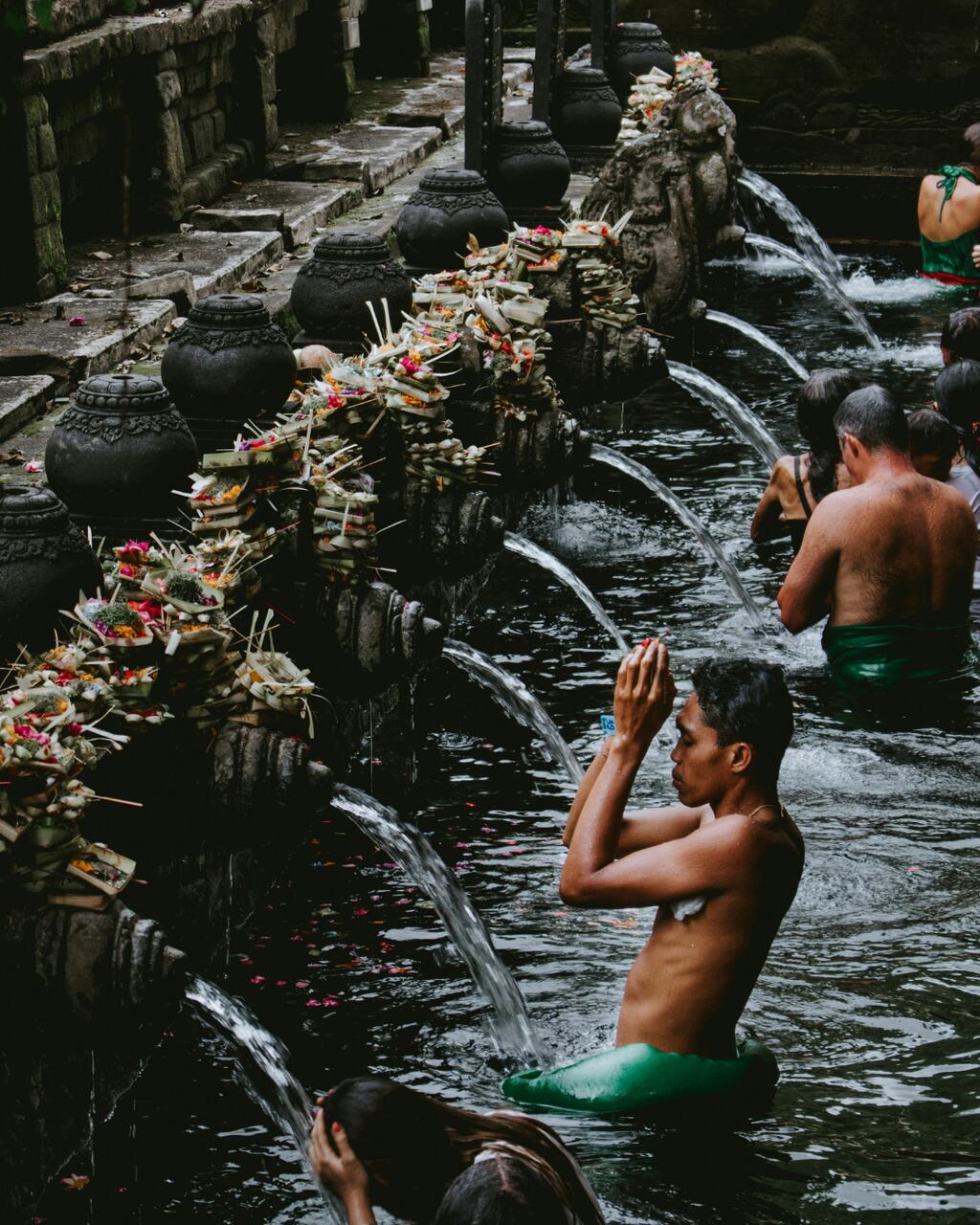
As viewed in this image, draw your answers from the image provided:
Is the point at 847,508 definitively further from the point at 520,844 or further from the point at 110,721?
the point at 110,721

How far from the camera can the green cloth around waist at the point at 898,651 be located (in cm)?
698

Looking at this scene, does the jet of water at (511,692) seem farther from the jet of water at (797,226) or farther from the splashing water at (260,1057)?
the jet of water at (797,226)

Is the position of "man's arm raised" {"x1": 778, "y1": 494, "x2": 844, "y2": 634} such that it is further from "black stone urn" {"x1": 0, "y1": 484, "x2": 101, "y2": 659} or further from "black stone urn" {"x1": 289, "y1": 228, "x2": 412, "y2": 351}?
"black stone urn" {"x1": 0, "y1": 484, "x2": 101, "y2": 659}

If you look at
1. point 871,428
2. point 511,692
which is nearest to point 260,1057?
point 511,692

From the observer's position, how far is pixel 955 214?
441 inches

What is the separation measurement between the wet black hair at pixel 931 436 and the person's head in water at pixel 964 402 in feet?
1.60

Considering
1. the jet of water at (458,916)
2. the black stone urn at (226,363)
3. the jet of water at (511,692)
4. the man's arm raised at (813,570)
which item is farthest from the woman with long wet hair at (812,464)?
the jet of water at (458,916)

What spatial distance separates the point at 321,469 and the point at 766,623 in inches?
122

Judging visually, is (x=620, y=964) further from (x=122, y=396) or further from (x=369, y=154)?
(x=369, y=154)

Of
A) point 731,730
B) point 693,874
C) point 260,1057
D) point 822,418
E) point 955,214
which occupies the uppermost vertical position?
point 955,214

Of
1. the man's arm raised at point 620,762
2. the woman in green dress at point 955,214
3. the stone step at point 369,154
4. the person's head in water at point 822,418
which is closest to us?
the man's arm raised at point 620,762

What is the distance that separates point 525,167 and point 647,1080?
7.48 metres

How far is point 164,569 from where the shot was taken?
4.95m

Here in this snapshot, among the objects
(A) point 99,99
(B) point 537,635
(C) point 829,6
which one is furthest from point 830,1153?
(C) point 829,6
